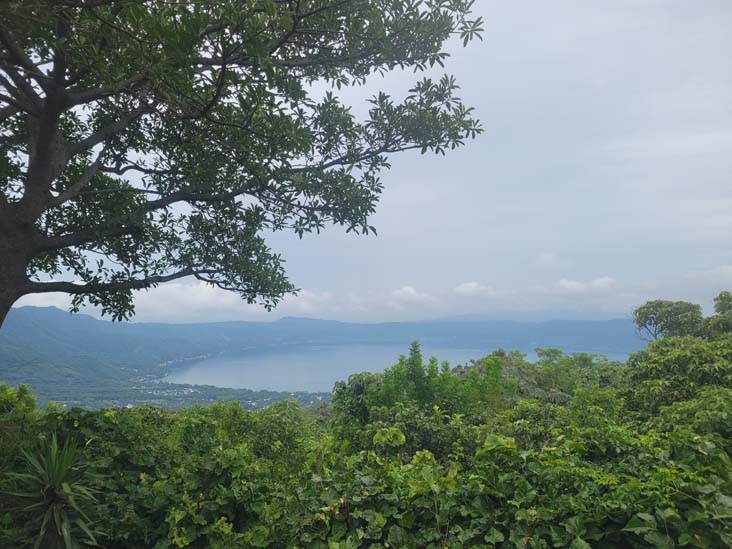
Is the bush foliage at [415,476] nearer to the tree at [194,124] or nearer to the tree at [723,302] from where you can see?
the tree at [194,124]

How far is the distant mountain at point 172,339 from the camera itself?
4091 cm

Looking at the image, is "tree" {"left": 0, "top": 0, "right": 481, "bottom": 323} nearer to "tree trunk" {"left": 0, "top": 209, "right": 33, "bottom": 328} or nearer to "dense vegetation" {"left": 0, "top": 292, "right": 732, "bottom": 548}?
"tree trunk" {"left": 0, "top": 209, "right": 33, "bottom": 328}

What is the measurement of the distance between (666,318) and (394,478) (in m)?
22.7

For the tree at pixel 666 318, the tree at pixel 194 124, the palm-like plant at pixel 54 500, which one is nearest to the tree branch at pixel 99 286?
the tree at pixel 194 124

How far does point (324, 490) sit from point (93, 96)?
4888 millimetres

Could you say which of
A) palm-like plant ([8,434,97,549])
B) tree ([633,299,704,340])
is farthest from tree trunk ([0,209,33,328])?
tree ([633,299,704,340])

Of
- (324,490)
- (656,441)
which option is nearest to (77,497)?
(324,490)

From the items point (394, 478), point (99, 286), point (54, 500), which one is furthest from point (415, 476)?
point (99, 286)

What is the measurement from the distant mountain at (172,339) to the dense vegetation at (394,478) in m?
14.3

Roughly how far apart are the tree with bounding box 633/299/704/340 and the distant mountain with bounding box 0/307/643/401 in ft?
13.6

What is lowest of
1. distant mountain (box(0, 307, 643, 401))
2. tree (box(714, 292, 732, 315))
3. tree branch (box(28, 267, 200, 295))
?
distant mountain (box(0, 307, 643, 401))

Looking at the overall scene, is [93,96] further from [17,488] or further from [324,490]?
[324,490]

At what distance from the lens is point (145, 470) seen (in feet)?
14.5

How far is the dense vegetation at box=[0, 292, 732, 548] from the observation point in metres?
2.65
